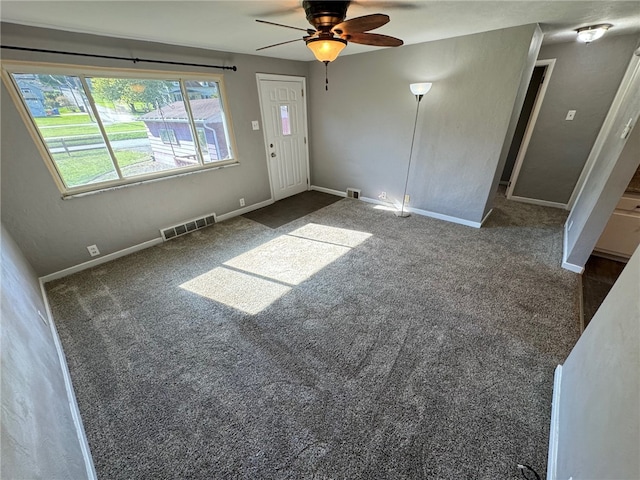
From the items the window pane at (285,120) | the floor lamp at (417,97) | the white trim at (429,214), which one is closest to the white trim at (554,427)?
the white trim at (429,214)

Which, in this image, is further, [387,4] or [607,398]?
[387,4]

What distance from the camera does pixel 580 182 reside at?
378 centimetres

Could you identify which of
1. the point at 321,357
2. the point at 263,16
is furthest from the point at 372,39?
the point at 321,357

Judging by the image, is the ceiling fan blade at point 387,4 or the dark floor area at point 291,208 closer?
the ceiling fan blade at point 387,4

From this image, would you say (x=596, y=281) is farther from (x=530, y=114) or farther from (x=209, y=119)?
(x=209, y=119)

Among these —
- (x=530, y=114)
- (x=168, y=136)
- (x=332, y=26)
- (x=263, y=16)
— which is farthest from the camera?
(x=530, y=114)

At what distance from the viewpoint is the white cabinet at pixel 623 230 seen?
8.22 ft

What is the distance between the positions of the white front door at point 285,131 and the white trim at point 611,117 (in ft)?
13.8

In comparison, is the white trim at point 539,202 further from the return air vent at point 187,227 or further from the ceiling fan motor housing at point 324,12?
the return air vent at point 187,227

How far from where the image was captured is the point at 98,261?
291 cm

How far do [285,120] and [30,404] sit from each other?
172 inches

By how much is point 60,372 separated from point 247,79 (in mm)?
3777

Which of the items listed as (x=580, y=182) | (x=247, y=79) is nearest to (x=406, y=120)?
(x=247, y=79)

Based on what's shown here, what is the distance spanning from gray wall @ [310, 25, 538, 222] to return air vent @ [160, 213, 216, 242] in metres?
2.39
